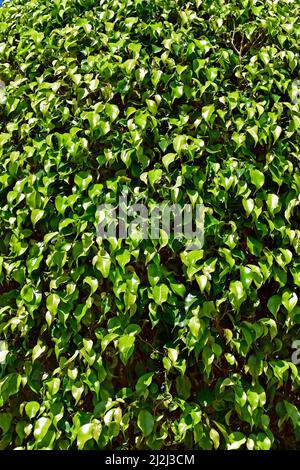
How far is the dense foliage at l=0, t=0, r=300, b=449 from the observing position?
1909 millimetres

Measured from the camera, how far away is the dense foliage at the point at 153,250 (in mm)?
1909

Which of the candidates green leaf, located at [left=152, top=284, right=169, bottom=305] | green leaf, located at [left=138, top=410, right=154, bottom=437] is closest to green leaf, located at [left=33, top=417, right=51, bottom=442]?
green leaf, located at [left=138, top=410, right=154, bottom=437]

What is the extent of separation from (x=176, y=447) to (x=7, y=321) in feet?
2.42

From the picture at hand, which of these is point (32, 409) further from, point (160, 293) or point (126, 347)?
point (160, 293)

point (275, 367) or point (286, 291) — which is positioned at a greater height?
point (286, 291)

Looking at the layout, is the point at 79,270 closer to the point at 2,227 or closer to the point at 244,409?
the point at 2,227

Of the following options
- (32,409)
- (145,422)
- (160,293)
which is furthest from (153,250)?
(32,409)

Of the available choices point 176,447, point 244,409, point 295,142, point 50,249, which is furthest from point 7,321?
point 295,142

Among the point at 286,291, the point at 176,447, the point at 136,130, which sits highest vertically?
the point at 136,130

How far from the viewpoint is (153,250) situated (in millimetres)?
1945

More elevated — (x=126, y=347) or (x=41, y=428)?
(x=126, y=347)

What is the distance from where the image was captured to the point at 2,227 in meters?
2.14

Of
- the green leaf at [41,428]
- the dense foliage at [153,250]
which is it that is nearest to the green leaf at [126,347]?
the dense foliage at [153,250]

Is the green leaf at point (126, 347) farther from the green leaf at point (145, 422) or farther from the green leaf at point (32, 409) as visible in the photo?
the green leaf at point (32, 409)
